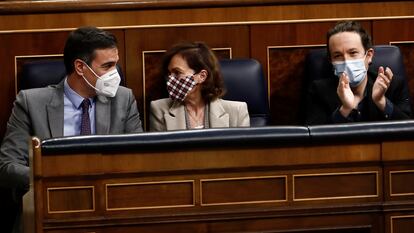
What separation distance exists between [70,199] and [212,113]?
2.66 feet

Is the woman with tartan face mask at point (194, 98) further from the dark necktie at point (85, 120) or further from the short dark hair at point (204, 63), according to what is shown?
the dark necktie at point (85, 120)

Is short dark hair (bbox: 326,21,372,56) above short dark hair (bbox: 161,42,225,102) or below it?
above

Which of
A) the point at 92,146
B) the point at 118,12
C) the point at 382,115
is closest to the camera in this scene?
the point at 92,146

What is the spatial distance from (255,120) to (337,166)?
2.54 feet

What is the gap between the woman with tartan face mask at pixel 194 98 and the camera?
2.78 m

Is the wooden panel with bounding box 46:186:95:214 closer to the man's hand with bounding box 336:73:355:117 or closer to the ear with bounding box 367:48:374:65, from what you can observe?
the man's hand with bounding box 336:73:355:117

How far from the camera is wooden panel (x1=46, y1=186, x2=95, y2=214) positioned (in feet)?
6.77

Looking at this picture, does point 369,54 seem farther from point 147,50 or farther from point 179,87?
point 147,50

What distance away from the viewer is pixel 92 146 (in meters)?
2.06

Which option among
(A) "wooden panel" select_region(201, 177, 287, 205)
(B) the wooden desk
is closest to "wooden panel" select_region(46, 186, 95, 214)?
(B) the wooden desk

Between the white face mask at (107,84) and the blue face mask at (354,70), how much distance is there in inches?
26.4

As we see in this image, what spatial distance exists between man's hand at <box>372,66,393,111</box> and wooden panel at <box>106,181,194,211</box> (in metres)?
0.88

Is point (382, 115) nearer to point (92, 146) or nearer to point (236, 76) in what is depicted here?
point (236, 76)

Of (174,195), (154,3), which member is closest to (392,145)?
(174,195)
